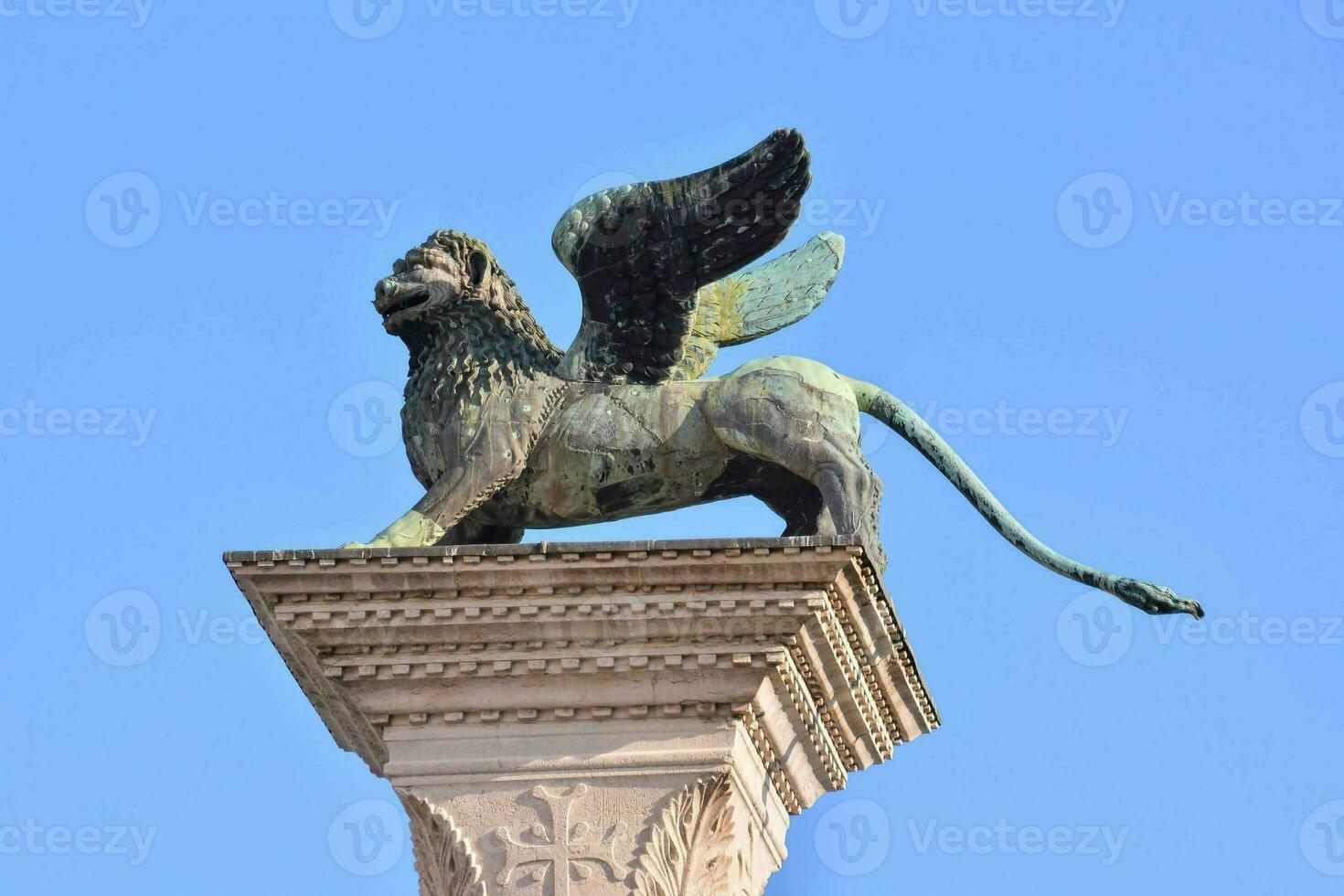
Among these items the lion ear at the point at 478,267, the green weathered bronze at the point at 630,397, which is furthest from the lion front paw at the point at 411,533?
the lion ear at the point at 478,267

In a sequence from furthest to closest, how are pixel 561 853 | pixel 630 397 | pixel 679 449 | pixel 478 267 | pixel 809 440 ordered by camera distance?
1. pixel 478 267
2. pixel 630 397
3. pixel 679 449
4. pixel 809 440
5. pixel 561 853

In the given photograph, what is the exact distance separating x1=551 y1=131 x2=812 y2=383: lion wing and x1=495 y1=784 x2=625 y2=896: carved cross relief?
10.0ft

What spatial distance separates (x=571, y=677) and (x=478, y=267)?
9.73 ft

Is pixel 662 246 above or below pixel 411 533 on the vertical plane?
above

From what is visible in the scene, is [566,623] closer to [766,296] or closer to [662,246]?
[662,246]

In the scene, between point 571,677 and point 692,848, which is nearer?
point 692,848

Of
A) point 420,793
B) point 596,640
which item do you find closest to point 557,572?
point 596,640

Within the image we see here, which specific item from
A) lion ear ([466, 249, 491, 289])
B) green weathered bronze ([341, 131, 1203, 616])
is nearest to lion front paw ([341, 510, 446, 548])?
green weathered bronze ([341, 131, 1203, 616])

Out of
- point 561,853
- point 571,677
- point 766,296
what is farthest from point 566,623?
point 766,296

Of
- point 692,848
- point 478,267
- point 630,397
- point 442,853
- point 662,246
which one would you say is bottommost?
point 692,848

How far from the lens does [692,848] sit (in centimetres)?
1709

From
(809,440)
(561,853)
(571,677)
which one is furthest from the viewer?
(809,440)

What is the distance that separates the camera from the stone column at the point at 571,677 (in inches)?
667

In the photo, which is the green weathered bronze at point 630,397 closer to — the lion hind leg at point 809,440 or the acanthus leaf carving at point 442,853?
the lion hind leg at point 809,440
